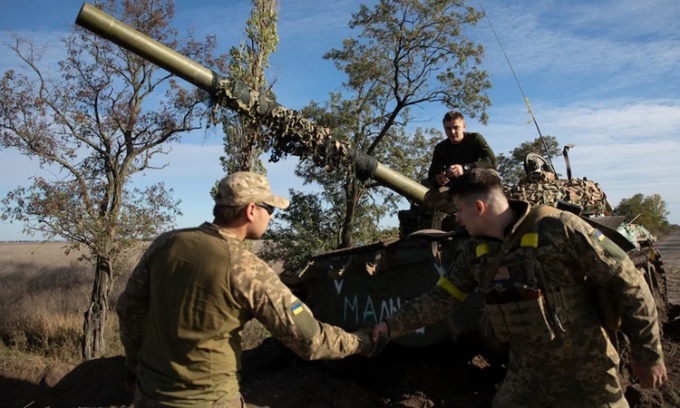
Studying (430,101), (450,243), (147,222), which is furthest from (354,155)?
(430,101)

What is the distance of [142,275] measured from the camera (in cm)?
273

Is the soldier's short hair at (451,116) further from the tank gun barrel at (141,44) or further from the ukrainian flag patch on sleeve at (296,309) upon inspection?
the ukrainian flag patch on sleeve at (296,309)

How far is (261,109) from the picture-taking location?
5.59 meters

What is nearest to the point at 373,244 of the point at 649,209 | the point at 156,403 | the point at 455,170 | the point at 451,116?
the point at 455,170

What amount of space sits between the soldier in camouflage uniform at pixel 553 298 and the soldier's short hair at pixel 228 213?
3.57 feet

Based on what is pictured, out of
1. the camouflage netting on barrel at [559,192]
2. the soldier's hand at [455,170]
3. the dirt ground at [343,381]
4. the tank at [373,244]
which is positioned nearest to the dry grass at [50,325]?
the dirt ground at [343,381]

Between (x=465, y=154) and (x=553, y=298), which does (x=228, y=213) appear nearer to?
(x=553, y=298)

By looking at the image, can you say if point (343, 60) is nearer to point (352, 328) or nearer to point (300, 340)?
point (352, 328)

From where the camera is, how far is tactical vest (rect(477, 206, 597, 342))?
2.86 metres

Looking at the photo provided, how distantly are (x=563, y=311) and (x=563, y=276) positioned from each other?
18cm

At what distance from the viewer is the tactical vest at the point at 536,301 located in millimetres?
2857

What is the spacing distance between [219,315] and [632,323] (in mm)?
1893

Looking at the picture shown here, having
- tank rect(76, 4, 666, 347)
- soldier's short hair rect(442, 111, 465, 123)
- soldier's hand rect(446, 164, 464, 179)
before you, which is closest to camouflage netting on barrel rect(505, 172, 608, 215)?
tank rect(76, 4, 666, 347)

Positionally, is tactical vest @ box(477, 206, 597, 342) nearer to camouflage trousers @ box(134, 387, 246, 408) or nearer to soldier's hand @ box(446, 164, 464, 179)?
camouflage trousers @ box(134, 387, 246, 408)
